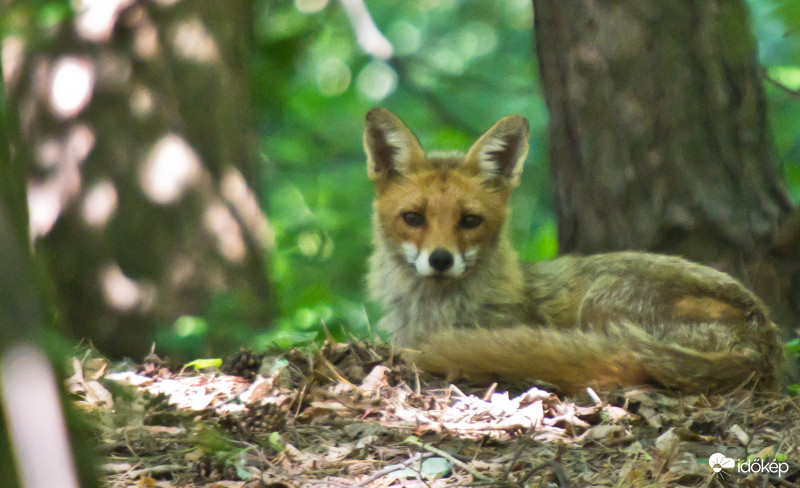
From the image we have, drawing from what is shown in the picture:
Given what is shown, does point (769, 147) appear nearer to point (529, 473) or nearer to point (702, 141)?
point (702, 141)

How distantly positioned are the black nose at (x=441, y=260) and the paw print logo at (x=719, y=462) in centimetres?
226

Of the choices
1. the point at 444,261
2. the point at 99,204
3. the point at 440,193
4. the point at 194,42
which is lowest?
the point at 444,261

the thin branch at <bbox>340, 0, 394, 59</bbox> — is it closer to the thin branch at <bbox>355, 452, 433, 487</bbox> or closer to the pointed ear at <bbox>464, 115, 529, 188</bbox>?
the pointed ear at <bbox>464, 115, 529, 188</bbox>

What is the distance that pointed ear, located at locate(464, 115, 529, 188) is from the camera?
5250mm

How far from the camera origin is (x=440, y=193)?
5.04m

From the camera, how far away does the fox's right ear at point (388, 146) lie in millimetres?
5184

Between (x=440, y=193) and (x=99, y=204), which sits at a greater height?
(x=99, y=204)

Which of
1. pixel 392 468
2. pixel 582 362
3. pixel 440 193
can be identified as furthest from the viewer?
pixel 440 193

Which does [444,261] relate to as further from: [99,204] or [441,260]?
[99,204]

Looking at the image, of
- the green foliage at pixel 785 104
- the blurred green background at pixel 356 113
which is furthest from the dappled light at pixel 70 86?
the green foliage at pixel 785 104

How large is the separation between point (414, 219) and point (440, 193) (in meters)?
0.26

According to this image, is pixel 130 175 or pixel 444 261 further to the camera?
pixel 130 175

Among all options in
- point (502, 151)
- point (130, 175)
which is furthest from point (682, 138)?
point (130, 175)

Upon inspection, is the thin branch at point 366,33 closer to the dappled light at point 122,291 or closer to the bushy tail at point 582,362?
the dappled light at point 122,291
